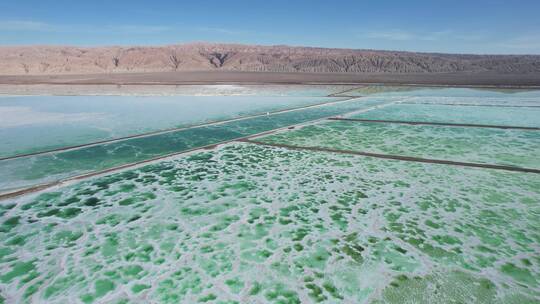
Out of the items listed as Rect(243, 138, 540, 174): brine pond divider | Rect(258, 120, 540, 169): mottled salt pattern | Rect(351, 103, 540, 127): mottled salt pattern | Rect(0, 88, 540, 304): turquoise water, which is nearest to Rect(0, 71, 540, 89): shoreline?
Rect(351, 103, 540, 127): mottled salt pattern

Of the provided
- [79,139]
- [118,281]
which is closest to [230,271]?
[118,281]

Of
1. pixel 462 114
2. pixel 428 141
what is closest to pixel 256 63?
pixel 462 114

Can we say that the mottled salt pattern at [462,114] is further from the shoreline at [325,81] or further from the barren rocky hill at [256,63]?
the barren rocky hill at [256,63]

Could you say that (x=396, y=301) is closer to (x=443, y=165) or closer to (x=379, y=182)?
(x=379, y=182)

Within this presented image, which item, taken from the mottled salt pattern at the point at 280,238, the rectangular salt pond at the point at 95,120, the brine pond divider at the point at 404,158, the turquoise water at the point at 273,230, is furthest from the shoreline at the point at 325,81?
the mottled salt pattern at the point at 280,238

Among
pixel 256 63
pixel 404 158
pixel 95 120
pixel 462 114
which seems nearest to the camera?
pixel 404 158

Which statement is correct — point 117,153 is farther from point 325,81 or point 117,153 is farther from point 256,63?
point 256,63

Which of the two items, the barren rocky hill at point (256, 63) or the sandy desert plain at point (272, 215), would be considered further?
the barren rocky hill at point (256, 63)
